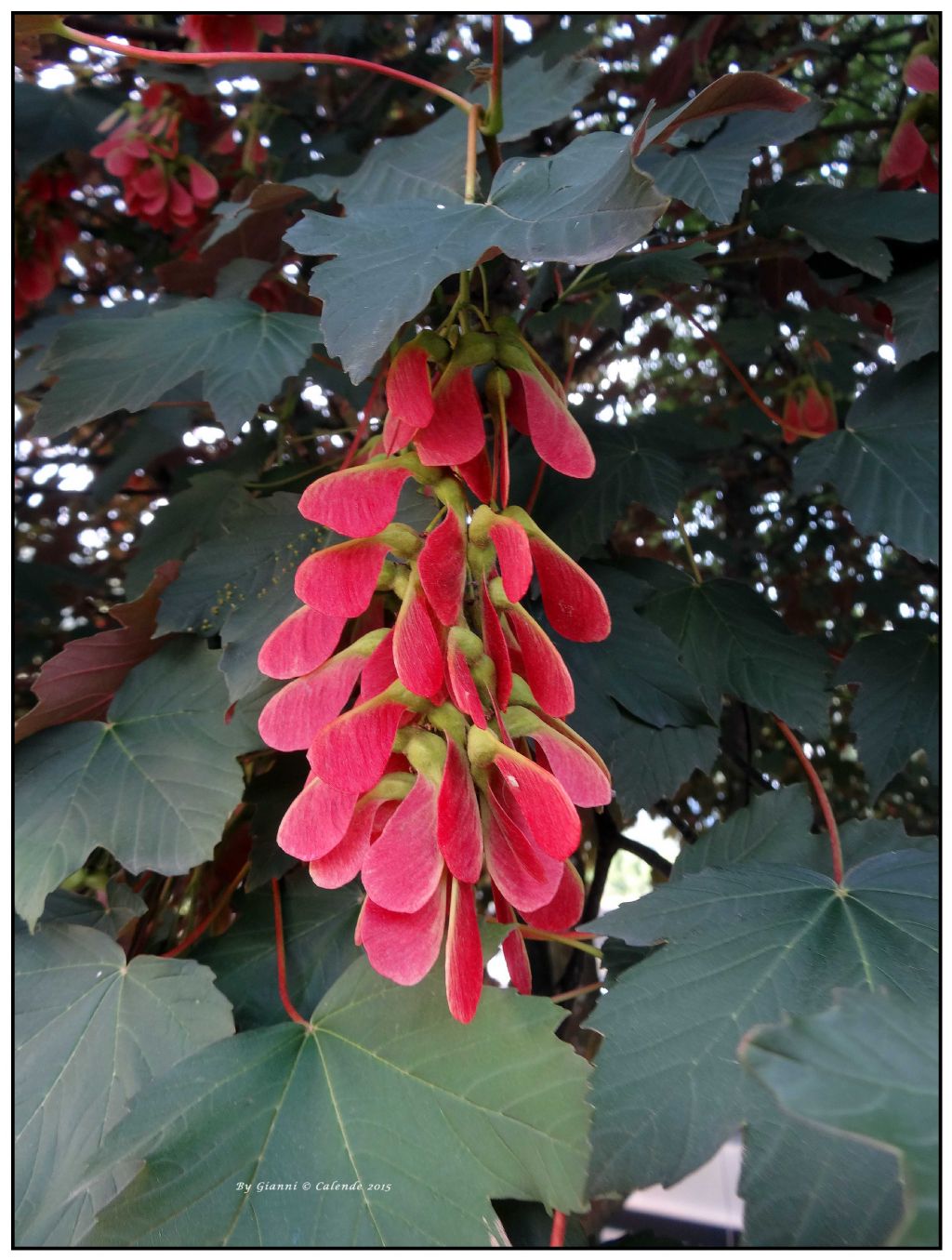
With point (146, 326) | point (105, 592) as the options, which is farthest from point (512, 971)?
point (105, 592)

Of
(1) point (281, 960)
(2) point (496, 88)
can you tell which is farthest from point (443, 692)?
(2) point (496, 88)

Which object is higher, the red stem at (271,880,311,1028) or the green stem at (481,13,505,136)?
the green stem at (481,13,505,136)

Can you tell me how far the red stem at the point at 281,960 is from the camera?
1.95 ft

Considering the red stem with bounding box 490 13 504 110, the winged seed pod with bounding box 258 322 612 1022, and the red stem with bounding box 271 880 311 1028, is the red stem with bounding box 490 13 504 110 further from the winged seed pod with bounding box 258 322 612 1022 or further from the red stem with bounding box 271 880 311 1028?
the red stem with bounding box 271 880 311 1028

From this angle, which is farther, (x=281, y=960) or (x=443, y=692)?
(x=281, y=960)

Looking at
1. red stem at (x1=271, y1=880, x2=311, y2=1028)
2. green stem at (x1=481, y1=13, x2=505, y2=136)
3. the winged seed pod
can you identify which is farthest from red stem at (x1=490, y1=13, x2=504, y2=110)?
red stem at (x1=271, y1=880, x2=311, y2=1028)

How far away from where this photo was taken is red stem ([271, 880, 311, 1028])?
0.59m

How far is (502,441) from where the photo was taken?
0.50 meters

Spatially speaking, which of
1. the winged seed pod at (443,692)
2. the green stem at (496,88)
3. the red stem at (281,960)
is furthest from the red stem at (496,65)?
the red stem at (281,960)

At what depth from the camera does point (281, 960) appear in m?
0.62

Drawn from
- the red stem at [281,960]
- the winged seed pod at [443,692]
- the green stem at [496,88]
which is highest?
the green stem at [496,88]

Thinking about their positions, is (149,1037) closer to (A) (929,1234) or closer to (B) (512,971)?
(B) (512,971)

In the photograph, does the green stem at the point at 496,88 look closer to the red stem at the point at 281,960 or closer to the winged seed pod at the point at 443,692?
the winged seed pod at the point at 443,692

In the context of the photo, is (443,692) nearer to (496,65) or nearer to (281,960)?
(281,960)
